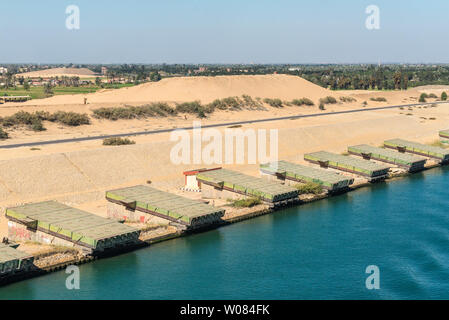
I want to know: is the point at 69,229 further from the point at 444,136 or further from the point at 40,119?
the point at 444,136

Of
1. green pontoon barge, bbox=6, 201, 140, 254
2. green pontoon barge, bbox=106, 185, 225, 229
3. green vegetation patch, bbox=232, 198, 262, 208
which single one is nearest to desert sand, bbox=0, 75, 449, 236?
green pontoon barge, bbox=6, 201, 140, 254

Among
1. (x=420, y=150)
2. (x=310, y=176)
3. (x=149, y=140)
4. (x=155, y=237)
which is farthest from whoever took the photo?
(x=420, y=150)

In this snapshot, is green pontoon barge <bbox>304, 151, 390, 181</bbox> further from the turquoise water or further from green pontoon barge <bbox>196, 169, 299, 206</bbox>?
green pontoon barge <bbox>196, 169, 299, 206</bbox>

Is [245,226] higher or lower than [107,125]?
lower

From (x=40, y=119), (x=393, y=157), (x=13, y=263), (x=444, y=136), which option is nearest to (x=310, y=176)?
(x=393, y=157)

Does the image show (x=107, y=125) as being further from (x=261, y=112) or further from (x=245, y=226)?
(x=245, y=226)

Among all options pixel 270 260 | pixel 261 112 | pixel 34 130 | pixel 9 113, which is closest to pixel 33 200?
pixel 270 260
